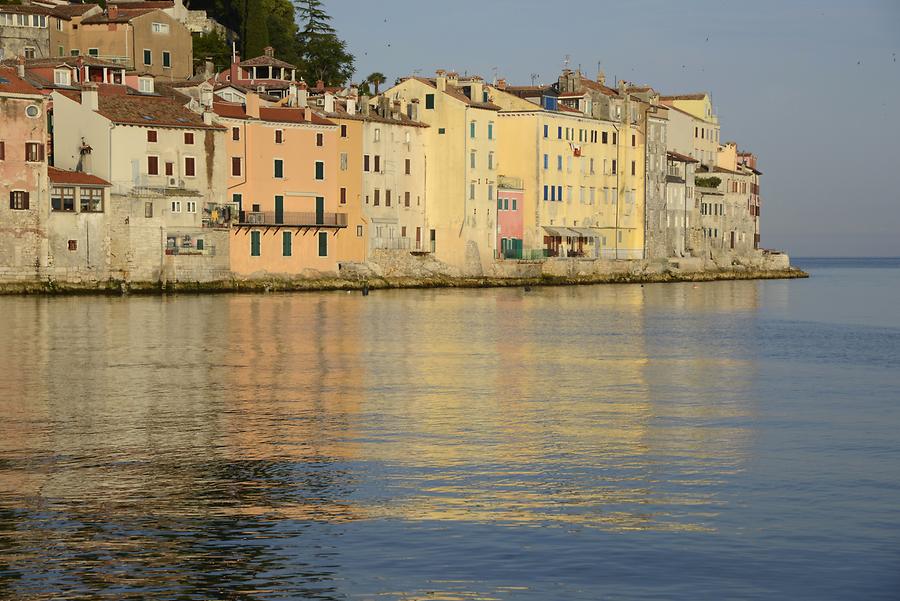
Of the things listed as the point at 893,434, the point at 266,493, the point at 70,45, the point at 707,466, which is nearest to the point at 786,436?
the point at 893,434

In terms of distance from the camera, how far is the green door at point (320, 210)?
7838cm

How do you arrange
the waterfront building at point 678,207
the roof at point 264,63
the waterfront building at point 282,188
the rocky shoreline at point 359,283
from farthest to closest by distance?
1. the waterfront building at point 678,207
2. the roof at point 264,63
3. the waterfront building at point 282,188
4. the rocky shoreline at point 359,283

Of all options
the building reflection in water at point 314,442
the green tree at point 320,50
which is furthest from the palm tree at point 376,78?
the building reflection in water at point 314,442

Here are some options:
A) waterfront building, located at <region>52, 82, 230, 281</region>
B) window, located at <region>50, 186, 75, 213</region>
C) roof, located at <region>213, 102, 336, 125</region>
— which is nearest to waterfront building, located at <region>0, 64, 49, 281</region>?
window, located at <region>50, 186, 75, 213</region>

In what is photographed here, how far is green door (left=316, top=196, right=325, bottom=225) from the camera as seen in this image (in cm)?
7838

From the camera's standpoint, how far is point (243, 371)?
115ft

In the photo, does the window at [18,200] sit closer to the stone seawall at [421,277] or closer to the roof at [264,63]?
the stone seawall at [421,277]

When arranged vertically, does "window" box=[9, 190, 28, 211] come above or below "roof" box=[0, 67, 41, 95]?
below

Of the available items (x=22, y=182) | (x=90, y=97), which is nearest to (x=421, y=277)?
(x=90, y=97)

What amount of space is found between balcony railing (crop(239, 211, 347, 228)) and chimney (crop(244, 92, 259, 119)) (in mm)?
5081

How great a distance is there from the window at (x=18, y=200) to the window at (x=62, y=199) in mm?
1264

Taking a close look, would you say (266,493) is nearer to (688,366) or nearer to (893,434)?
(893,434)

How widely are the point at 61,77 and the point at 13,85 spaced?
628 cm

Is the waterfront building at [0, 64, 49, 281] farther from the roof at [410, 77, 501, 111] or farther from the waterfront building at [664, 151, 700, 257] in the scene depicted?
the waterfront building at [664, 151, 700, 257]
